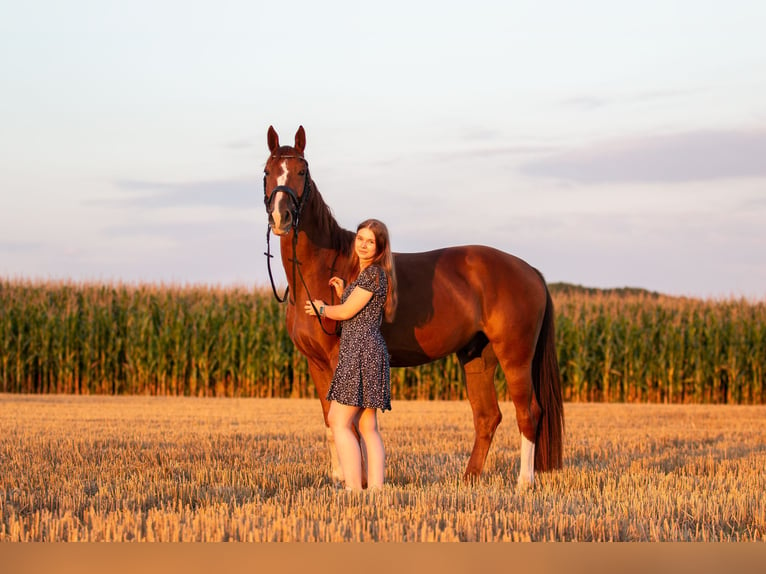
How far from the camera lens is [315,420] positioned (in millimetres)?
15367

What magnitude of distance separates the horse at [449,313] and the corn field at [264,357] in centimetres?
1402

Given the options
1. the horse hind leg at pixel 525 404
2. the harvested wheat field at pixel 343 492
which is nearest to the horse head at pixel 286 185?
the harvested wheat field at pixel 343 492

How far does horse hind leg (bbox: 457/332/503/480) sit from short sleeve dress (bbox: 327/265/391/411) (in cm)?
150

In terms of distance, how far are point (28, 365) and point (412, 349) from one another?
59.8 feet

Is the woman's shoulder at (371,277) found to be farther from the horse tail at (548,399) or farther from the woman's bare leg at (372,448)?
the horse tail at (548,399)

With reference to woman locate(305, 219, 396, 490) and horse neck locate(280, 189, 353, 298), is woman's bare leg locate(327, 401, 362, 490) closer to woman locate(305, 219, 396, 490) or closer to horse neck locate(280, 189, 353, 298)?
woman locate(305, 219, 396, 490)

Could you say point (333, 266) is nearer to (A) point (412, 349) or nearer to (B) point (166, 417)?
(A) point (412, 349)

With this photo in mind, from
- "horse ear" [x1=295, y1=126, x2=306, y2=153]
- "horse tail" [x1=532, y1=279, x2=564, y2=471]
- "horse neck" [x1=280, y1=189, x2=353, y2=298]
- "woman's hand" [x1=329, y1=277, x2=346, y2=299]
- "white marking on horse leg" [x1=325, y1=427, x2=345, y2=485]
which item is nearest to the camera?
"woman's hand" [x1=329, y1=277, x2=346, y2=299]

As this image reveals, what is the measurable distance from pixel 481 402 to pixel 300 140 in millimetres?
2857

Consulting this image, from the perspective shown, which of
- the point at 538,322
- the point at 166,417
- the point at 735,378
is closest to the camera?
the point at 538,322

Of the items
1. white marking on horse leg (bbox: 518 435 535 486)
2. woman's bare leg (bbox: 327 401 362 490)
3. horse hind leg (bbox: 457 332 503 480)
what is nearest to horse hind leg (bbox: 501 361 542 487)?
white marking on horse leg (bbox: 518 435 535 486)

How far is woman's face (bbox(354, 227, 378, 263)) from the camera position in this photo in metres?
6.83

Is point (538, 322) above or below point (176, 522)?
above

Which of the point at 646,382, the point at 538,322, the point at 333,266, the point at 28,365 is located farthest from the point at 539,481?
the point at 28,365
